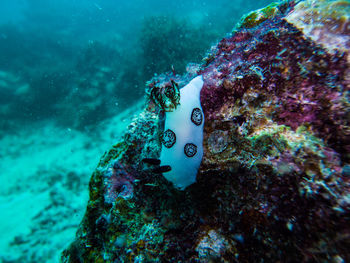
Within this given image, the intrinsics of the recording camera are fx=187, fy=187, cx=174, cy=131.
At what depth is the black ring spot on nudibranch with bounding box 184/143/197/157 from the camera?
1.99 meters

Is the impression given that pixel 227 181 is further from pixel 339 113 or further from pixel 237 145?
pixel 339 113

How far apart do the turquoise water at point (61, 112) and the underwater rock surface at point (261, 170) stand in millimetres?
2488

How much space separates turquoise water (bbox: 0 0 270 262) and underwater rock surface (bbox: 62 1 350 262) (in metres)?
2.49

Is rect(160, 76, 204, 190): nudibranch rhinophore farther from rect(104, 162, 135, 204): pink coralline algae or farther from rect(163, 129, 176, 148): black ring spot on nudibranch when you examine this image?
rect(104, 162, 135, 204): pink coralline algae

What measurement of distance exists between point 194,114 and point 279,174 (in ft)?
3.26

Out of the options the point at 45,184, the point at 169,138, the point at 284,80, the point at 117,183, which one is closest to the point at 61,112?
the point at 45,184

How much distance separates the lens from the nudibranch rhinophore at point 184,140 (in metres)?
2.00

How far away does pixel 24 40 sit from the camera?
968 inches

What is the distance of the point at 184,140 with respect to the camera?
203 centimetres

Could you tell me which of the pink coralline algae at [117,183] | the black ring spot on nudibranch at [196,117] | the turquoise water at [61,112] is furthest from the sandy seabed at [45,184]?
the black ring spot on nudibranch at [196,117]

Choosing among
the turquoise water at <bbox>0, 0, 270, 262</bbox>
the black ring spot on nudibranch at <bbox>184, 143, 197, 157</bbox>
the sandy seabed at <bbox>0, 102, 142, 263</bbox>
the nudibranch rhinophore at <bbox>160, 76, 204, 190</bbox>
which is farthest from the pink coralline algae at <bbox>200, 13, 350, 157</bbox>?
the sandy seabed at <bbox>0, 102, 142, 263</bbox>

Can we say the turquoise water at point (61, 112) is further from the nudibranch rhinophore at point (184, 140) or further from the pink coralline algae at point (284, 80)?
the pink coralline algae at point (284, 80)

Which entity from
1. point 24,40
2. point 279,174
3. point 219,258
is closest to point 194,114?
point 279,174

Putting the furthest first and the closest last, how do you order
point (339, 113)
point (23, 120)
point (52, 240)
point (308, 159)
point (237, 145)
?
point (23, 120)
point (52, 240)
point (237, 145)
point (339, 113)
point (308, 159)
